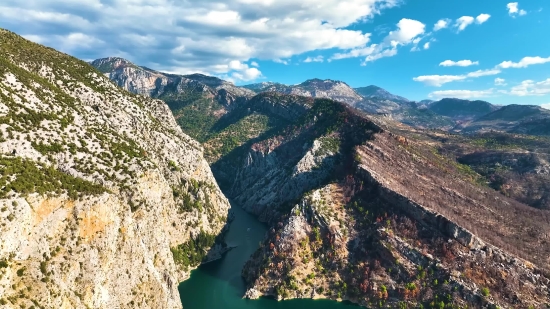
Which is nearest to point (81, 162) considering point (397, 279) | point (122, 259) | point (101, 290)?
point (122, 259)

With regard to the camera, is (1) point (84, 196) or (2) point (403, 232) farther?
(2) point (403, 232)

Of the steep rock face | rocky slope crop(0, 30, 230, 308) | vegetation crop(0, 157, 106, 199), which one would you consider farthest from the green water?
→ vegetation crop(0, 157, 106, 199)

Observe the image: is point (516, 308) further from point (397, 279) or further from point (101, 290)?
point (101, 290)

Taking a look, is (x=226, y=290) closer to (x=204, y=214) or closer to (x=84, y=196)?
(x=204, y=214)

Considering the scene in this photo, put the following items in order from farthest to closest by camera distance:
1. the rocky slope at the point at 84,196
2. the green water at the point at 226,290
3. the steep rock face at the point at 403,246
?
1. the green water at the point at 226,290
2. the steep rock face at the point at 403,246
3. the rocky slope at the point at 84,196

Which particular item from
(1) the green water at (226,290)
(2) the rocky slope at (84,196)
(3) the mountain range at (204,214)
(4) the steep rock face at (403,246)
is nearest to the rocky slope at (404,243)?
(4) the steep rock face at (403,246)

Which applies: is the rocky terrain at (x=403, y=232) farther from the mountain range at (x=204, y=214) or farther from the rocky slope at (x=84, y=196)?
the rocky slope at (x=84, y=196)

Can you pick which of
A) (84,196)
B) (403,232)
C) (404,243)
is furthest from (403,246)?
(84,196)

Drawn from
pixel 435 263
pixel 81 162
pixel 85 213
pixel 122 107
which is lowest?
pixel 435 263
